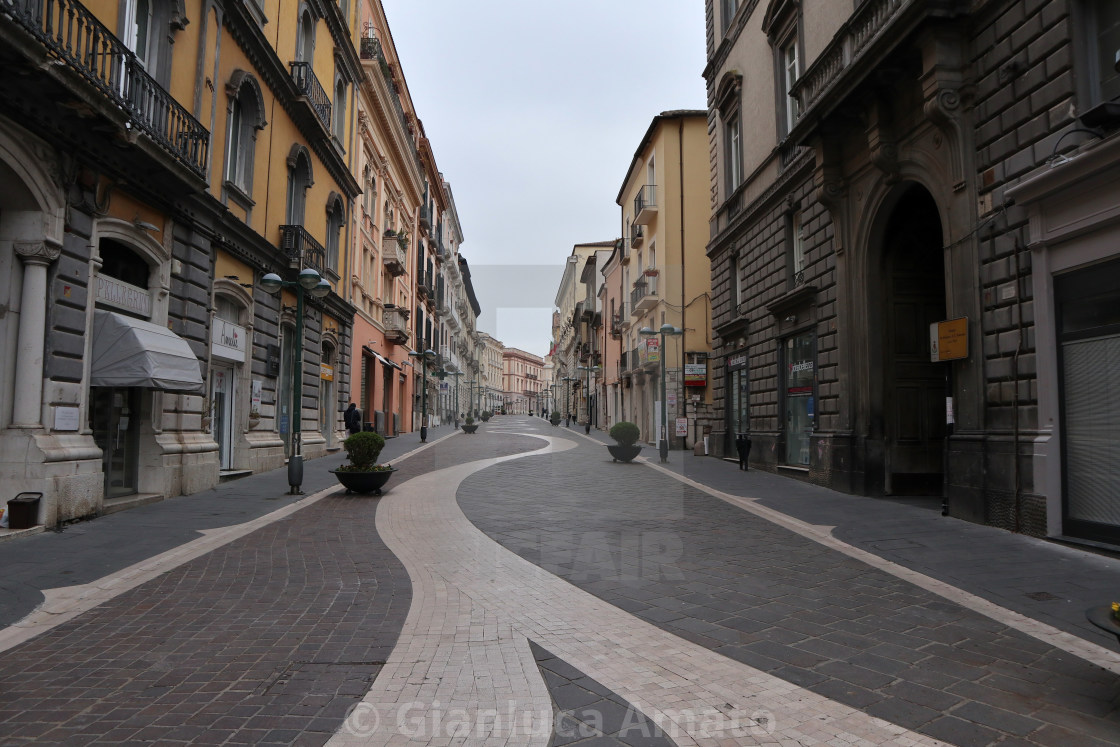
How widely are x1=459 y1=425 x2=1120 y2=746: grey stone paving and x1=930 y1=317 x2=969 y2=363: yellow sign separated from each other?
3.34 meters

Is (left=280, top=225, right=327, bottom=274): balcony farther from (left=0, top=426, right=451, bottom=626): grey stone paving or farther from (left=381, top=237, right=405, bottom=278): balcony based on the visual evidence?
(left=381, top=237, right=405, bottom=278): balcony

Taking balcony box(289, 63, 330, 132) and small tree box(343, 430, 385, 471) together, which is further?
balcony box(289, 63, 330, 132)

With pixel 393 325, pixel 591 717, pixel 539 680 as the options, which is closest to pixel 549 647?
pixel 539 680

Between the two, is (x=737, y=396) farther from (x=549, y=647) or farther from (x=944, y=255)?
(x=549, y=647)

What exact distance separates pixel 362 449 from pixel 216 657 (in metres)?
7.67

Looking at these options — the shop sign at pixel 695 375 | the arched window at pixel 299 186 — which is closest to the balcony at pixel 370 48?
the arched window at pixel 299 186

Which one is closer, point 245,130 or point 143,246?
point 143,246

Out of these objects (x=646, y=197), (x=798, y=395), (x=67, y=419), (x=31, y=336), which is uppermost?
(x=646, y=197)

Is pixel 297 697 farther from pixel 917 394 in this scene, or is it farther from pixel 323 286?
pixel 323 286

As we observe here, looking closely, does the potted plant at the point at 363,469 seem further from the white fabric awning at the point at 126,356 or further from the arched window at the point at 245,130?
the arched window at the point at 245,130

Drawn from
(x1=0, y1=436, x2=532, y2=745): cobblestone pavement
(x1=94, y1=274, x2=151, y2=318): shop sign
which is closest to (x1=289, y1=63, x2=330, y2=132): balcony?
(x1=94, y1=274, x2=151, y2=318): shop sign

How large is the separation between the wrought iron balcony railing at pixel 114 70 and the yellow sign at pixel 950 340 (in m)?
11.1

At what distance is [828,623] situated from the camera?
4672 millimetres

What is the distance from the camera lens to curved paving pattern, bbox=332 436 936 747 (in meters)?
3.10
